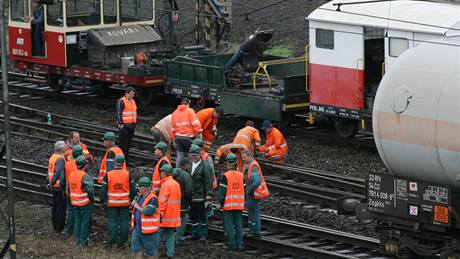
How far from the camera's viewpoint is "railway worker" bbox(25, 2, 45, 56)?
31.1 metres

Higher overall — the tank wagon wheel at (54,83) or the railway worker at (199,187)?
the tank wagon wheel at (54,83)

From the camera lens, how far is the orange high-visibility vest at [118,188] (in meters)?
18.0

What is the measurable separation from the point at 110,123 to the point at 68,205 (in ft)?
31.3

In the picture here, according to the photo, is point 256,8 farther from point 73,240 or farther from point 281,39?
point 73,240

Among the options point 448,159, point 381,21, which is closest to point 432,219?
point 448,159

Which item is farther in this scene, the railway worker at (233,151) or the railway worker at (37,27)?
the railway worker at (37,27)

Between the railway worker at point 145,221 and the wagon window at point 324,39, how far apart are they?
909 centimetres

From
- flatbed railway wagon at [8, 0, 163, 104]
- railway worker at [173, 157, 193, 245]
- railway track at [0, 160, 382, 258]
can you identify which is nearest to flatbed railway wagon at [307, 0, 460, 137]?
railway track at [0, 160, 382, 258]

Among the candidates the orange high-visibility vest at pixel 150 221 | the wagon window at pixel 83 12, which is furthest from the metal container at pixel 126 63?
the orange high-visibility vest at pixel 150 221

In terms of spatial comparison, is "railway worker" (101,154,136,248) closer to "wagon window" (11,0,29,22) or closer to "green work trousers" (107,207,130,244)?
"green work trousers" (107,207,130,244)

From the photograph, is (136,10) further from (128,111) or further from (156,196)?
(156,196)

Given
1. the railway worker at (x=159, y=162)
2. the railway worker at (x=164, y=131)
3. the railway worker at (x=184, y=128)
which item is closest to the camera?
the railway worker at (x=159, y=162)

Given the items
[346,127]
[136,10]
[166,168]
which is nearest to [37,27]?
[136,10]

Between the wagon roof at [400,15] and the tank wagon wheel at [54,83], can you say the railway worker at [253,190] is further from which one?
the tank wagon wheel at [54,83]
